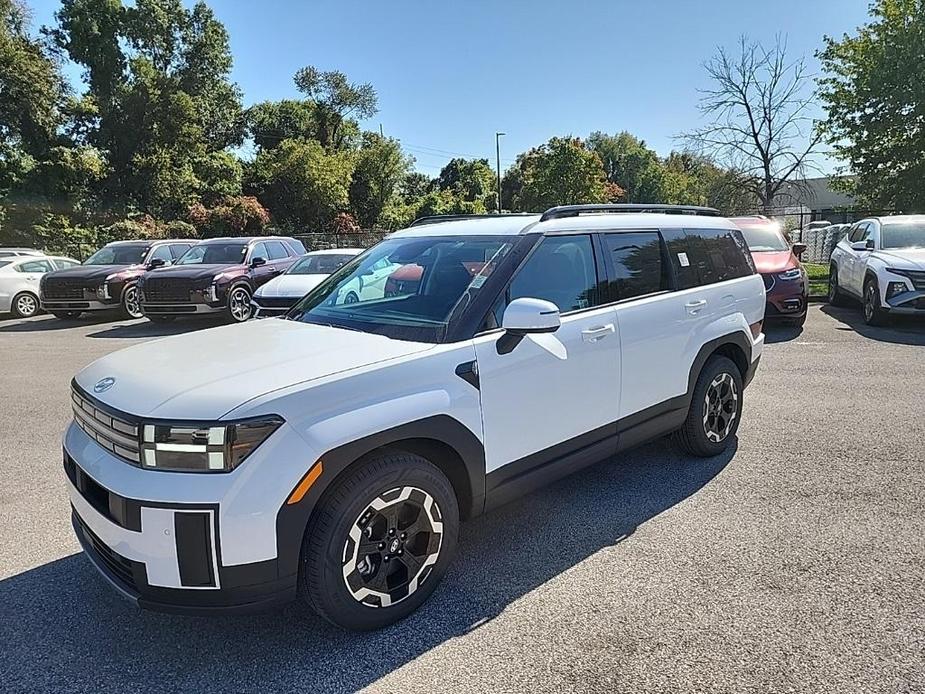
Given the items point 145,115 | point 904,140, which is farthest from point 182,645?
point 145,115

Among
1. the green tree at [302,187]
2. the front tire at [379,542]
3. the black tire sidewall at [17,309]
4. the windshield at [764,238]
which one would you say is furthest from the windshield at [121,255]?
the green tree at [302,187]

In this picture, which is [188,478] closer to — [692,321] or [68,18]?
[692,321]

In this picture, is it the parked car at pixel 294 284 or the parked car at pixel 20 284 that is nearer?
the parked car at pixel 294 284

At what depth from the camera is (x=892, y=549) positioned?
3416mm

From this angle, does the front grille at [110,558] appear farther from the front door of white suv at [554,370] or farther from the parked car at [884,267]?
the parked car at [884,267]

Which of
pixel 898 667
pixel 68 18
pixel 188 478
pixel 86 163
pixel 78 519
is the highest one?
pixel 68 18

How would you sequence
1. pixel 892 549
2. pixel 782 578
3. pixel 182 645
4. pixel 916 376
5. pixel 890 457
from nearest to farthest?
pixel 182 645, pixel 782 578, pixel 892 549, pixel 890 457, pixel 916 376

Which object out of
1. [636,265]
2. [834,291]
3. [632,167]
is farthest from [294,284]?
[632,167]

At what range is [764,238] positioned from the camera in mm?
11234

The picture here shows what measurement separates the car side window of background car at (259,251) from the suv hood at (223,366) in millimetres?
10882

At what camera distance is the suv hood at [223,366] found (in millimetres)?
2474

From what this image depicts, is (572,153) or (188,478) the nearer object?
(188,478)

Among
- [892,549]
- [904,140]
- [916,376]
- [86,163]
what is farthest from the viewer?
[86,163]

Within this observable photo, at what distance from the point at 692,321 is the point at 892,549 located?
173 cm
